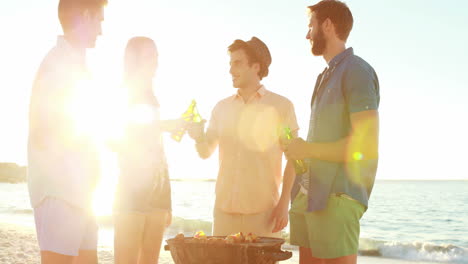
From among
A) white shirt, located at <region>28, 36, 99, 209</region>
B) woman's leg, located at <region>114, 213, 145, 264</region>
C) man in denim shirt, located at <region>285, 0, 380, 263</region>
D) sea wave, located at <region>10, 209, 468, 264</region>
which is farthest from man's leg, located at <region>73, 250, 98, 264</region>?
sea wave, located at <region>10, 209, 468, 264</region>

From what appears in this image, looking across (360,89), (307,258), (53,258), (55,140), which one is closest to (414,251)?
(307,258)

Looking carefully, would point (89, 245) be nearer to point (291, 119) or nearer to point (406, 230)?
point (291, 119)

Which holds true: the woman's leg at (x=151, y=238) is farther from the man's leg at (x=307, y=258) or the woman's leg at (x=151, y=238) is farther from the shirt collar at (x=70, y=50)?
the shirt collar at (x=70, y=50)

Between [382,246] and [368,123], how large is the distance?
19.8 m

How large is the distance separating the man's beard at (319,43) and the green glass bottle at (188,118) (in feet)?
3.55

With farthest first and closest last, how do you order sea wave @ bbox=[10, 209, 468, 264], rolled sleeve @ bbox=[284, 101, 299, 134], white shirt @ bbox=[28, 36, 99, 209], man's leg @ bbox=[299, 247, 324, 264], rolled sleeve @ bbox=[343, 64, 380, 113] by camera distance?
sea wave @ bbox=[10, 209, 468, 264] → rolled sleeve @ bbox=[284, 101, 299, 134] → man's leg @ bbox=[299, 247, 324, 264] → rolled sleeve @ bbox=[343, 64, 380, 113] → white shirt @ bbox=[28, 36, 99, 209]

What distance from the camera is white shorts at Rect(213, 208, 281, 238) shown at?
433cm

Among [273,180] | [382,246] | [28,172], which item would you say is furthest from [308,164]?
[382,246]

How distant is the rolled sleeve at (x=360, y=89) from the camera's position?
9.79 feet

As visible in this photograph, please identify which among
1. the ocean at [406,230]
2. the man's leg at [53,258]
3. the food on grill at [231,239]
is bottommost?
the ocean at [406,230]

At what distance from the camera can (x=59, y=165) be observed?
2.55 metres

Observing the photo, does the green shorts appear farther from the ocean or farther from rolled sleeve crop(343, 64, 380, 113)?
the ocean

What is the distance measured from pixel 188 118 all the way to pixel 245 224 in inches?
44.3

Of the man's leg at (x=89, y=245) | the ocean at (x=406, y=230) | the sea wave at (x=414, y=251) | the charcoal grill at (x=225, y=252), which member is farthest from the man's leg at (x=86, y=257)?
the sea wave at (x=414, y=251)
